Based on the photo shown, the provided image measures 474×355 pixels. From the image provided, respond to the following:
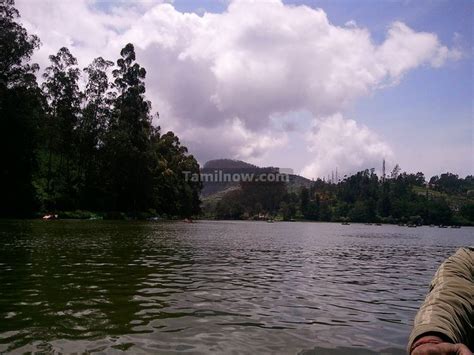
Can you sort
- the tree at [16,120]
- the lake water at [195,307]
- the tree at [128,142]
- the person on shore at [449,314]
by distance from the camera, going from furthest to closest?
1. the tree at [128,142]
2. the tree at [16,120]
3. the lake water at [195,307]
4. the person on shore at [449,314]

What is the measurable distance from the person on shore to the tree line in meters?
63.8

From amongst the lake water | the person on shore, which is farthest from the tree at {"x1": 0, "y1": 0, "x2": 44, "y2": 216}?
the person on shore

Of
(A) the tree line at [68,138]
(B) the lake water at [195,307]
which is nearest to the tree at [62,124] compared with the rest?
(A) the tree line at [68,138]

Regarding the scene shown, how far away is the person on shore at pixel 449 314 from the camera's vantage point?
92.1 inches

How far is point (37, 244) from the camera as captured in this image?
2314 cm

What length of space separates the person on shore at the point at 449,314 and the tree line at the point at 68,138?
63.8 metres

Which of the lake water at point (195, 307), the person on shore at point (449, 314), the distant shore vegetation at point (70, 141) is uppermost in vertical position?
the distant shore vegetation at point (70, 141)

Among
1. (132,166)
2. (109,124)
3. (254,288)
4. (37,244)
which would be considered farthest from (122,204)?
(254,288)

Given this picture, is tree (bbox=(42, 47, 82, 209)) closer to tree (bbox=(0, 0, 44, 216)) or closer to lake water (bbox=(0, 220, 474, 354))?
tree (bbox=(0, 0, 44, 216))

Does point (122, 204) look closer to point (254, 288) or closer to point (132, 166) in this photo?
point (132, 166)

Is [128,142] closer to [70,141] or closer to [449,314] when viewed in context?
[70,141]

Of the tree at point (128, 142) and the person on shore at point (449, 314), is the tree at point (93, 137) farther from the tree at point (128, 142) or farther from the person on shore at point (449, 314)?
the person on shore at point (449, 314)

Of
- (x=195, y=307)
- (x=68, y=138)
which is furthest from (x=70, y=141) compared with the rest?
(x=195, y=307)

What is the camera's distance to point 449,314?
8.78ft
